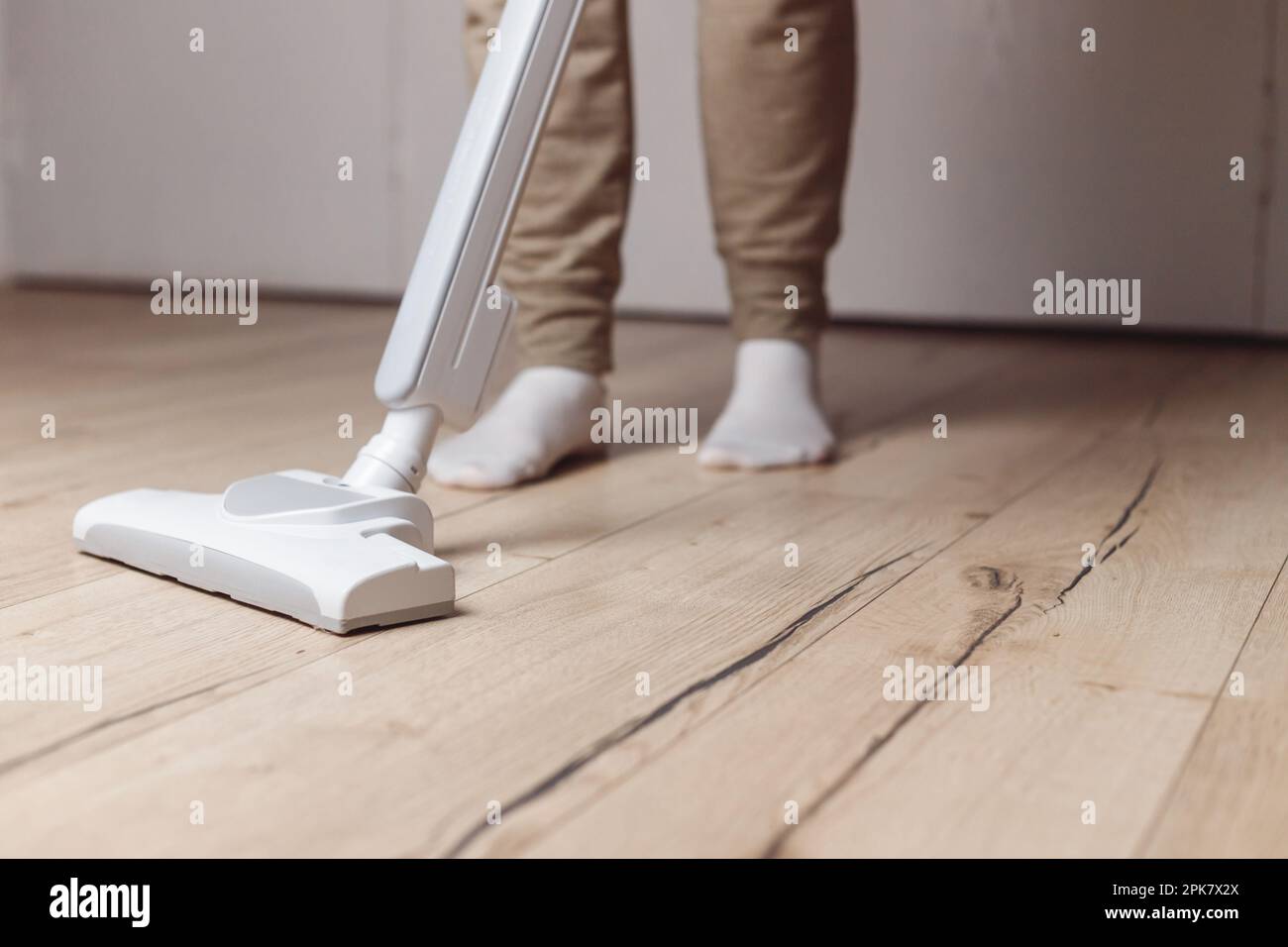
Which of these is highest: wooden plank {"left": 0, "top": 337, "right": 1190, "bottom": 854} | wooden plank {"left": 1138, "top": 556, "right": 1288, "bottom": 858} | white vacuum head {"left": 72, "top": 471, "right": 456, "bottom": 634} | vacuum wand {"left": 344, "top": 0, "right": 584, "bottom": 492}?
vacuum wand {"left": 344, "top": 0, "right": 584, "bottom": 492}

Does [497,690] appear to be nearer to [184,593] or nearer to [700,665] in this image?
[700,665]

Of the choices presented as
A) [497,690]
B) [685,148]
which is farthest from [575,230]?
[685,148]

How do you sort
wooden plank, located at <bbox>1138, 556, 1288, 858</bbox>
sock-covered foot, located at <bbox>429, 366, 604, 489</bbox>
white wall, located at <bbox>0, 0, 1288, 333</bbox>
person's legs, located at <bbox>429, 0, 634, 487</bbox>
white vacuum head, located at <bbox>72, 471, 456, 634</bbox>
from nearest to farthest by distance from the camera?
wooden plank, located at <bbox>1138, 556, 1288, 858</bbox>
white vacuum head, located at <bbox>72, 471, 456, 634</bbox>
sock-covered foot, located at <bbox>429, 366, 604, 489</bbox>
person's legs, located at <bbox>429, 0, 634, 487</bbox>
white wall, located at <bbox>0, 0, 1288, 333</bbox>

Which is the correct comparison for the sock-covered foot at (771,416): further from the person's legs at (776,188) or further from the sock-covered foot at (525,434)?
the sock-covered foot at (525,434)

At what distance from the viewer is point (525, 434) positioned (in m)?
1.21

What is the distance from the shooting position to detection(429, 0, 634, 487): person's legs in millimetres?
1272

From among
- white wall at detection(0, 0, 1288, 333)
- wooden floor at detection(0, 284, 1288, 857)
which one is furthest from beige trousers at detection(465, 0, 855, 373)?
white wall at detection(0, 0, 1288, 333)

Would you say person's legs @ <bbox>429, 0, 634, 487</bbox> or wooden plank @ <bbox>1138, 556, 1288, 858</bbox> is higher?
person's legs @ <bbox>429, 0, 634, 487</bbox>

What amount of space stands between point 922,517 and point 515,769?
555 millimetres

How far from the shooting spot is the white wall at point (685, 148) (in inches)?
85.0

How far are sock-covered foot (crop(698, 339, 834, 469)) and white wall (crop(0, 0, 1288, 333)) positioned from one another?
3.38 feet

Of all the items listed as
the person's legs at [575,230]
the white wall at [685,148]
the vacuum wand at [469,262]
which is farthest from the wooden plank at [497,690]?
the white wall at [685,148]

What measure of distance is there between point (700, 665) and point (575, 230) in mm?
654

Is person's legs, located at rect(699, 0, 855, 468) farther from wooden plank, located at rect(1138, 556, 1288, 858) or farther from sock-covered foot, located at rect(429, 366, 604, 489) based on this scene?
wooden plank, located at rect(1138, 556, 1288, 858)
